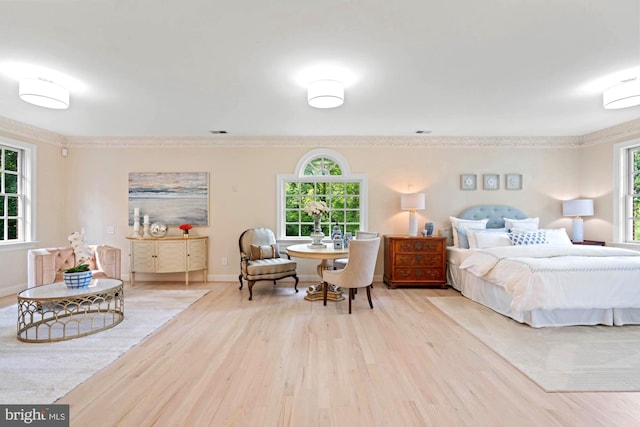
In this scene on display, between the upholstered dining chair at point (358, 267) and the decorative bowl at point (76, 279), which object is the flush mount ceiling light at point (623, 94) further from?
the decorative bowl at point (76, 279)

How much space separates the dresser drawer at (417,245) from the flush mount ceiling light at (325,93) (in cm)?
265

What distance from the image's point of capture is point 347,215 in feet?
18.0

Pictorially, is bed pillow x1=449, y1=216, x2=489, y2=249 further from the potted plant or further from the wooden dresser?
the potted plant

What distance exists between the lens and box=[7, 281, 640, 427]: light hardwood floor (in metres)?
1.78

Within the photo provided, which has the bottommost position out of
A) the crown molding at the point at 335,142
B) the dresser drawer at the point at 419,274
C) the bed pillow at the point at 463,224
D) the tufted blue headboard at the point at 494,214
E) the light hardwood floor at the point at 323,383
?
the light hardwood floor at the point at 323,383

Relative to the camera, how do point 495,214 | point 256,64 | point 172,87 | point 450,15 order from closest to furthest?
point 450,15
point 256,64
point 172,87
point 495,214

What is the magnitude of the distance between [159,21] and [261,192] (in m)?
3.39

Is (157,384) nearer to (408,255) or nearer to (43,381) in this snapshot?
(43,381)

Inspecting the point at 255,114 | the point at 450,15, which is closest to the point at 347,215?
the point at 255,114

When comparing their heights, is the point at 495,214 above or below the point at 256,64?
below

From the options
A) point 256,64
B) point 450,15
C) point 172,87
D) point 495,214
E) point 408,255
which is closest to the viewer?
point 450,15

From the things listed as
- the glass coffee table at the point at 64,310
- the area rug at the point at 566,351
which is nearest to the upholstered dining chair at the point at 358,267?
the area rug at the point at 566,351

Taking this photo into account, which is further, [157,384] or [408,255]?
[408,255]

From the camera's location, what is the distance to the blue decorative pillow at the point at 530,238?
437cm
